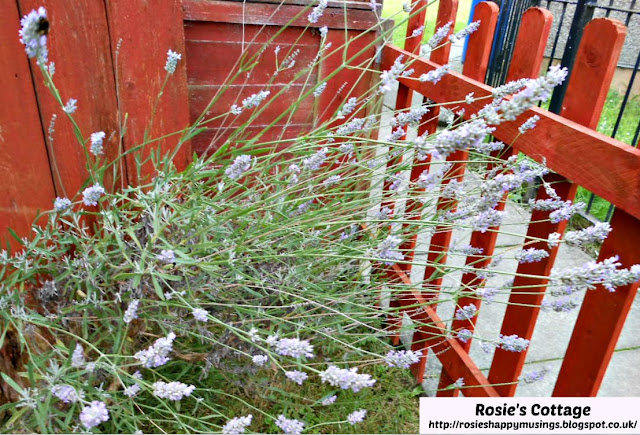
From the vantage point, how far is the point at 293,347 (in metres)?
1.00

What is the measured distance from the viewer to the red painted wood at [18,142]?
158 centimetres

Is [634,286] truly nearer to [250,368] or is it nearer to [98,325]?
[250,368]

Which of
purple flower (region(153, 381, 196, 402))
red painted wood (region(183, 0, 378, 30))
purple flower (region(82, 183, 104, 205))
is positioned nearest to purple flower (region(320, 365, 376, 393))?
purple flower (region(153, 381, 196, 402))

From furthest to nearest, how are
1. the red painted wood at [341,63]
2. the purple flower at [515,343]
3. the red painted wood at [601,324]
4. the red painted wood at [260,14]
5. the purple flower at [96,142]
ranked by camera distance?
the red painted wood at [341,63]
the red painted wood at [260,14]
the purple flower at [515,343]
the red painted wood at [601,324]
the purple flower at [96,142]

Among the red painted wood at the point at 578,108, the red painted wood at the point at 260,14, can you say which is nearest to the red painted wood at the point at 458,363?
the red painted wood at the point at 578,108

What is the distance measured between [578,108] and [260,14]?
1321mm

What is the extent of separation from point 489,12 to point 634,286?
101cm

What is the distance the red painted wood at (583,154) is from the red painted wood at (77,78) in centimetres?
133

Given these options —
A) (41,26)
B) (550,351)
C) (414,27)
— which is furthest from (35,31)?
(550,351)

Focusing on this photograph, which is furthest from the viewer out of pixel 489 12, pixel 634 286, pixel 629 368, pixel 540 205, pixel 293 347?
pixel 629 368

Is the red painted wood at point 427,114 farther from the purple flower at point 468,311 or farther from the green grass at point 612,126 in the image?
the green grass at point 612,126

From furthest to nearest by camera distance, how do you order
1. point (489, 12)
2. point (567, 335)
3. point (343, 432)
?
point (567, 335)
point (343, 432)
point (489, 12)

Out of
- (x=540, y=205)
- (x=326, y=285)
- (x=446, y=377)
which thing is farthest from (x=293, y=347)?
(x=446, y=377)

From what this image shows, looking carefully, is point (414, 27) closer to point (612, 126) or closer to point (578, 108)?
point (578, 108)
